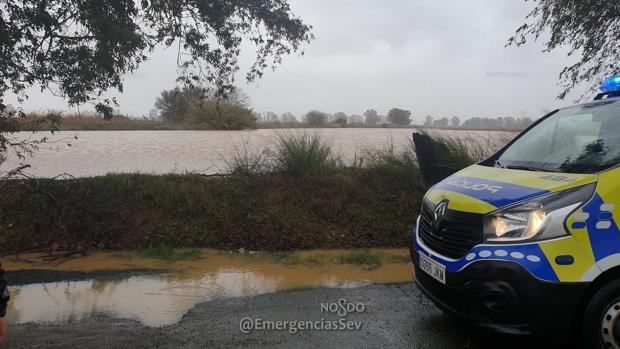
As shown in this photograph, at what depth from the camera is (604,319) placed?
2.92 meters

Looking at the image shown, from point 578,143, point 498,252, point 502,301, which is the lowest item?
point 502,301

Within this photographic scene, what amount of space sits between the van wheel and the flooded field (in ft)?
23.1

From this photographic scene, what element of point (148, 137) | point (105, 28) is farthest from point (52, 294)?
point (148, 137)

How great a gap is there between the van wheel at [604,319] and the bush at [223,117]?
36.8ft

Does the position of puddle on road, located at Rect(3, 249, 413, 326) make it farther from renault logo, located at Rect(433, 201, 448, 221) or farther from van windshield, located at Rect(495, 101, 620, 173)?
van windshield, located at Rect(495, 101, 620, 173)

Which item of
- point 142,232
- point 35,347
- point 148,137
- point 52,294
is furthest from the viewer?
point 148,137

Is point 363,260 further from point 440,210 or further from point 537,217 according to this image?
point 537,217

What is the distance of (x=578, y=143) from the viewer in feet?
12.4

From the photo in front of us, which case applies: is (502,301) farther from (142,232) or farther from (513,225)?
(142,232)

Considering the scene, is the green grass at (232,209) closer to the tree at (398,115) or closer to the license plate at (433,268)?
the license plate at (433,268)

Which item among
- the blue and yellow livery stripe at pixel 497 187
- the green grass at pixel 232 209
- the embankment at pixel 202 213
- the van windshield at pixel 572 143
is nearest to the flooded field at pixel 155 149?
the green grass at pixel 232 209

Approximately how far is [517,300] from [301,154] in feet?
21.1

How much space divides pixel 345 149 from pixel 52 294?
680cm

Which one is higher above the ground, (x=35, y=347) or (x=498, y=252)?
(x=498, y=252)
